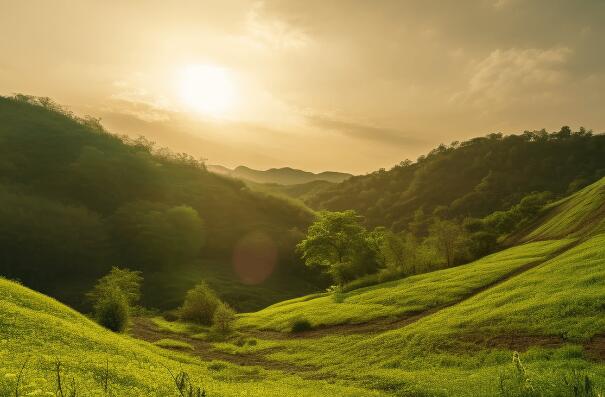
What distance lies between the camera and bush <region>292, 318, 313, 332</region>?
210ft

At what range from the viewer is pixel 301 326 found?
64.4m

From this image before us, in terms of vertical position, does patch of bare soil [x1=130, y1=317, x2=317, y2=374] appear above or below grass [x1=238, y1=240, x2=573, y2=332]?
below

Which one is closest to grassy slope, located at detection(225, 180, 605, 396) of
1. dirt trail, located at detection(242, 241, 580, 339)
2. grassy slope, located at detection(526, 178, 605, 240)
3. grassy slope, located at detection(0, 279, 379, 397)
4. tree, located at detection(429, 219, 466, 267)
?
dirt trail, located at detection(242, 241, 580, 339)

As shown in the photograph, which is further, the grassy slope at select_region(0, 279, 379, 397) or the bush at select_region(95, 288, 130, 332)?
the bush at select_region(95, 288, 130, 332)

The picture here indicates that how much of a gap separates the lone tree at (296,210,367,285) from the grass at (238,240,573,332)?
14317mm

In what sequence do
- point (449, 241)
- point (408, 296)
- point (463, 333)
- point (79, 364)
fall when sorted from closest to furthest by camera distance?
point (79, 364) → point (463, 333) → point (408, 296) → point (449, 241)

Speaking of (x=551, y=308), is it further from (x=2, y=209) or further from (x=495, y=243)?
(x=2, y=209)

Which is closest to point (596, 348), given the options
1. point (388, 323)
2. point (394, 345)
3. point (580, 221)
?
point (394, 345)

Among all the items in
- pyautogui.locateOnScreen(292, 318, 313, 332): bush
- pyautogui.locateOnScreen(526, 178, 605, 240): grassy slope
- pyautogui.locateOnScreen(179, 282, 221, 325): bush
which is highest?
pyautogui.locateOnScreen(526, 178, 605, 240): grassy slope

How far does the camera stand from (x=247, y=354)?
5438cm

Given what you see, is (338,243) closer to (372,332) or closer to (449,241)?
(449,241)

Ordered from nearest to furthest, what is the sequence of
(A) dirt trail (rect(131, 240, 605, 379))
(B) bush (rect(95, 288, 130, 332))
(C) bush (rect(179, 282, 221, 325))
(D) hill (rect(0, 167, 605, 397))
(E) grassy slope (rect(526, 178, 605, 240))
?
1. (D) hill (rect(0, 167, 605, 397))
2. (A) dirt trail (rect(131, 240, 605, 379))
3. (B) bush (rect(95, 288, 130, 332))
4. (E) grassy slope (rect(526, 178, 605, 240))
5. (C) bush (rect(179, 282, 221, 325))

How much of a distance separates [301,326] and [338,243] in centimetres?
3570

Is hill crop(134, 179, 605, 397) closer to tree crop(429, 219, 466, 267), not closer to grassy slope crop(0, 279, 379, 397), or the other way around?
grassy slope crop(0, 279, 379, 397)
